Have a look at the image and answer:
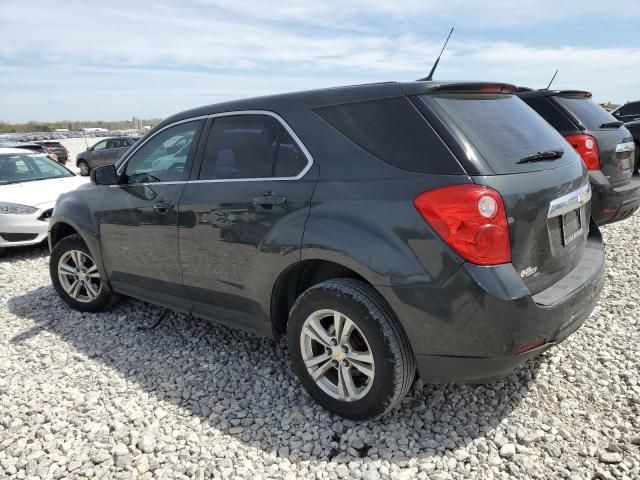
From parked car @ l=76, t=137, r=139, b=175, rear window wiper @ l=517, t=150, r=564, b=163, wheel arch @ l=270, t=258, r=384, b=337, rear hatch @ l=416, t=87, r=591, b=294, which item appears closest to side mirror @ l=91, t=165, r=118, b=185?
wheel arch @ l=270, t=258, r=384, b=337

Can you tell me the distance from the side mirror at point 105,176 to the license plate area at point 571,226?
322cm

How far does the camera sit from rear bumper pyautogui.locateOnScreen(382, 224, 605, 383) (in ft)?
7.41

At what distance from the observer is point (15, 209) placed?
6.72 meters

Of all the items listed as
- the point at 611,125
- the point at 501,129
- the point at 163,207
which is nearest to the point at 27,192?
the point at 163,207

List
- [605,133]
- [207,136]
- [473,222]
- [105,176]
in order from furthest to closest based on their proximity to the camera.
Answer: [605,133]
[105,176]
[207,136]
[473,222]

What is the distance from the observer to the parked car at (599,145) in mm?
4909

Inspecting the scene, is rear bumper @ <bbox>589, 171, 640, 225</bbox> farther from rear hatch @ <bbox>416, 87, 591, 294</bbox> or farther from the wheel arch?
the wheel arch

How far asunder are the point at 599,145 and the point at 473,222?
3536 millimetres

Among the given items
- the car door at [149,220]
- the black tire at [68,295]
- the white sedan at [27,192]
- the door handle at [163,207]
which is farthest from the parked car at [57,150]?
the door handle at [163,207]

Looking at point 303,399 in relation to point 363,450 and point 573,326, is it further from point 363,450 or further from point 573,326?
point 573,326

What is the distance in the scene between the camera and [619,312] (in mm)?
4043

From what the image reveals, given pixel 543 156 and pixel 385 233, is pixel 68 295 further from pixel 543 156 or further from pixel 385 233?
pixel 543 156

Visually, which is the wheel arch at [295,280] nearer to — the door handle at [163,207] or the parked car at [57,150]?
the door handle at [163,207]

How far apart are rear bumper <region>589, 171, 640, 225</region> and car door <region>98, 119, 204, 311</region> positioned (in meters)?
3.74
